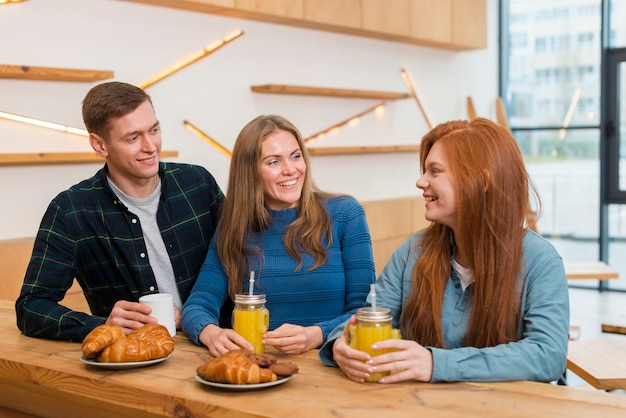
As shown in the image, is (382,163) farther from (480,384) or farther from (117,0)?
(480,384)

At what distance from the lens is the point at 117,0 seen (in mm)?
3963

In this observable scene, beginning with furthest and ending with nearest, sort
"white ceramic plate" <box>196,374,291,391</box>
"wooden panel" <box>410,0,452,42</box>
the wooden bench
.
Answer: "wooden panel" <box>410,0,452,42</box> < the wooden bench < "white ceramic plate" <box>196,374,291,391</box>

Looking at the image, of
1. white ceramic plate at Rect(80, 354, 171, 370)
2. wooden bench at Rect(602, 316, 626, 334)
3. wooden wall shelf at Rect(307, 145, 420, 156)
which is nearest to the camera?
white ceramic plate at Rect(80, 354, 171, 370)

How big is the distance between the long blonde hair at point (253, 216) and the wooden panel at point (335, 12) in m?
2.67

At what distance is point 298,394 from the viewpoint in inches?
58.3

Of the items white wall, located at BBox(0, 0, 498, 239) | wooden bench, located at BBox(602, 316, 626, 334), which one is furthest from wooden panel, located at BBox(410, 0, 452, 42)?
wooden bench, located at BBox(602, 316, 626, 334)

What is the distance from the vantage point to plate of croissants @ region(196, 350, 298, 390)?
1.49 meters

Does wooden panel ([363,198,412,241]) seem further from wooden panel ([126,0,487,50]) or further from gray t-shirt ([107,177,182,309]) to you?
gray t-shirt ([107,177,182,309])

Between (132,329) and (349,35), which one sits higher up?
(349,35)

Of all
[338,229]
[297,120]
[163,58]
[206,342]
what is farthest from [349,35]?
[206,342]

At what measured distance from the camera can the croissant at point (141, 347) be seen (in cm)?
169

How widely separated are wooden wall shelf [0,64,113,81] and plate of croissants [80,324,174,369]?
80.5 inches

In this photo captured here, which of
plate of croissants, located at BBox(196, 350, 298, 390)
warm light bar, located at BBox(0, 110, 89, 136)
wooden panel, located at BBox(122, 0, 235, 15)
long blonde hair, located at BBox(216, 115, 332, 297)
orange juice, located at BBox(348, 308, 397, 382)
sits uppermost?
wooden panel, located at BBox(122, 0, 235, 15)

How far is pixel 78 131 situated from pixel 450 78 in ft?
12.5
